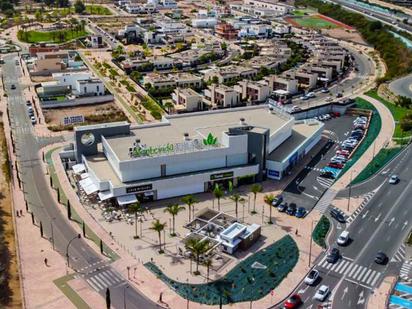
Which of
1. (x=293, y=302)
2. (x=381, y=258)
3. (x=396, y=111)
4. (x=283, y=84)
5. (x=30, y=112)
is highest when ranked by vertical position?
(x=283, y=84)

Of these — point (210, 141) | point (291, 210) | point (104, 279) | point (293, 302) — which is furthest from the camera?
point (210, 141)

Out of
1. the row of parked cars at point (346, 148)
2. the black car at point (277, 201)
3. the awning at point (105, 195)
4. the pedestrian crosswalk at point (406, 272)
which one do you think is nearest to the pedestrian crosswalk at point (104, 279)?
the awning at point (105, 195)

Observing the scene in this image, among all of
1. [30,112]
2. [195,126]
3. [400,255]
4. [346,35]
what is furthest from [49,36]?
[400,255]

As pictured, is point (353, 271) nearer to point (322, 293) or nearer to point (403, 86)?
point (322, 293)

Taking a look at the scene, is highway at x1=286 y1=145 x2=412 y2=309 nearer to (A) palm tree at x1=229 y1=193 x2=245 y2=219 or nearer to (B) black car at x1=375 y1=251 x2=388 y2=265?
(B) black car at x1=375 y1=251 x2=388 y2=265

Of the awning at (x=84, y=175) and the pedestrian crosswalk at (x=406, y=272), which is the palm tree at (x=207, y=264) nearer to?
the pedestrian crosswalk at (x=406, y=272)

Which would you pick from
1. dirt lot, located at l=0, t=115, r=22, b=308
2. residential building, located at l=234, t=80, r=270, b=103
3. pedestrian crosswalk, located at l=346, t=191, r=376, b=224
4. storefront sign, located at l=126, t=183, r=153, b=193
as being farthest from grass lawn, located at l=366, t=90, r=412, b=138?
dirt lot, located at l=0, t=115, r=22, b=308

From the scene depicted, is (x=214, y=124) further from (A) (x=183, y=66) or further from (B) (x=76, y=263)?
(A) (x=183, y=66)
